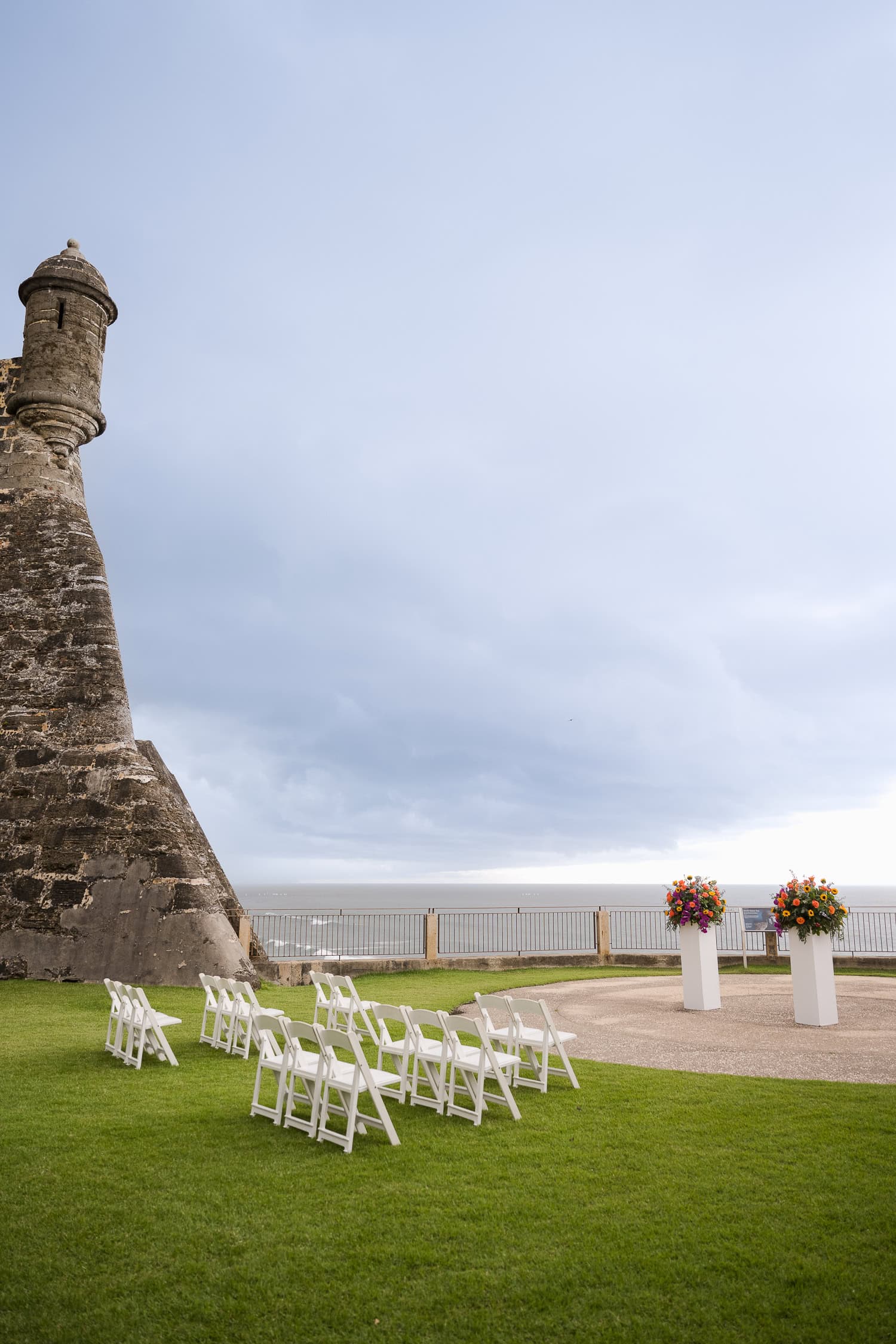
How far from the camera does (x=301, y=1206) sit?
14.8 ft

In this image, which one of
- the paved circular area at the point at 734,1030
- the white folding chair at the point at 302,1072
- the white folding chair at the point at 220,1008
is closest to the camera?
the white folding chair at the point at 302,1072

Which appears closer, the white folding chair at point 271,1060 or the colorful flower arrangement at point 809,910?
the white folding chair at point 271,1060

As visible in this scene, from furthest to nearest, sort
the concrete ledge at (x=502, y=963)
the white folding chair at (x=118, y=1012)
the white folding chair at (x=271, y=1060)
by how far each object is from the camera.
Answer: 1. the concrete ledge at (x=502, y=963)
2. the white folding chair at (x=118, y=1012)
3. the white folding chair at (x=271, y=1060)

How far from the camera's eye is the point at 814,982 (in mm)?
11055

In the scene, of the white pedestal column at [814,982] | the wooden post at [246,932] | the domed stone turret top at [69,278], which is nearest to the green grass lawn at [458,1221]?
the white pedestal column at [814,982]

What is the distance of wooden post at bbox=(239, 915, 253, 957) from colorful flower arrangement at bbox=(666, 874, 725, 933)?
8.54m

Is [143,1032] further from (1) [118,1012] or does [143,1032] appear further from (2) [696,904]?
(2) [696,904]

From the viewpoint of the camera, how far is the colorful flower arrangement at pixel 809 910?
37.0ft

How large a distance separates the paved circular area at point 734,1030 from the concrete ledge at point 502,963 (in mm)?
3405

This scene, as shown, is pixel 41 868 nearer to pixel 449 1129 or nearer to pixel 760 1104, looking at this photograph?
pixel 449 1129

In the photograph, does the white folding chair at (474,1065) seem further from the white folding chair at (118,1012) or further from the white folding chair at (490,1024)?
the white folding chair at (118,1012)

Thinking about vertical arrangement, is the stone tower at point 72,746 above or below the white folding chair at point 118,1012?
above

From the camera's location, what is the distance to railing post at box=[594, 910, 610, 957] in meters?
19.9

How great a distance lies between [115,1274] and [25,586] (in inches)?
569
